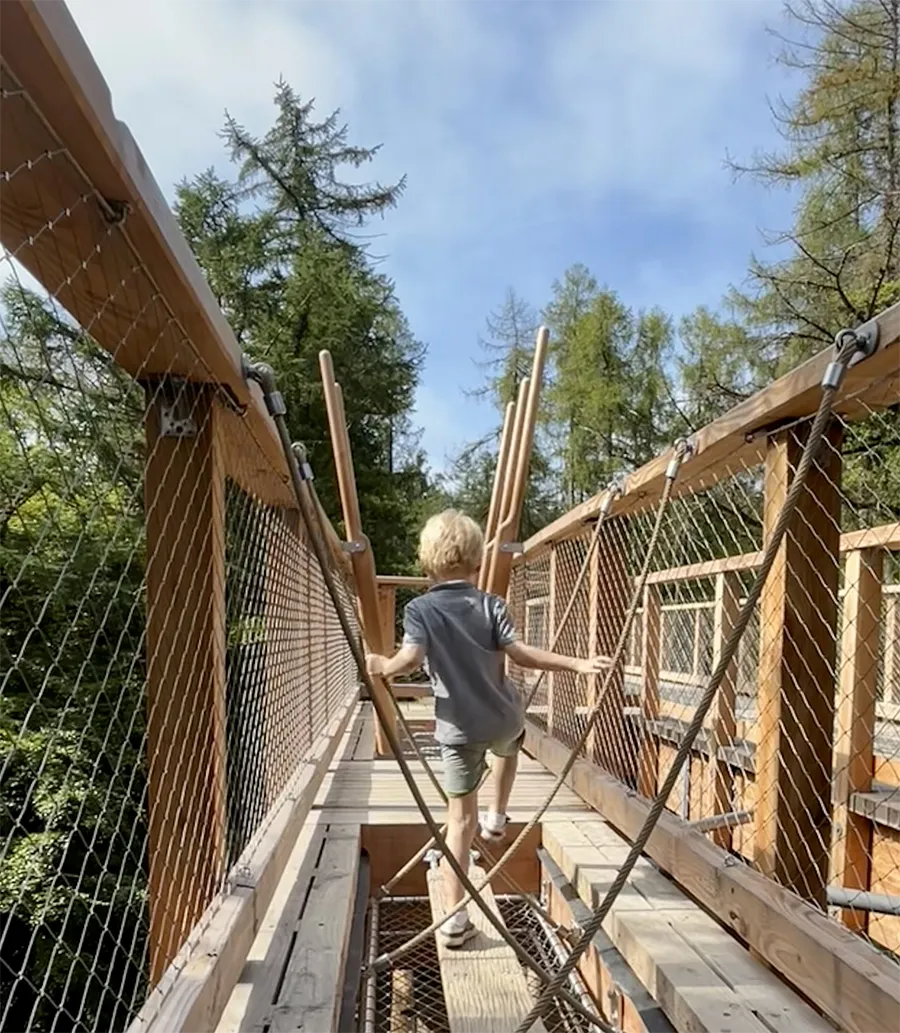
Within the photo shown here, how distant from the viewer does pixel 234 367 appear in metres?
1.42

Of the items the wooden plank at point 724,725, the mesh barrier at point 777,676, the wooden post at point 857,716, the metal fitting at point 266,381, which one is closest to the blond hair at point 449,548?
the mesh barrier at point 777,676

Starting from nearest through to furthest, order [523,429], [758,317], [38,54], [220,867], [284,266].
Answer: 1. [38,54]
2. [220,867]
3. [523,429]
4. [758,317]
5. [284,266]

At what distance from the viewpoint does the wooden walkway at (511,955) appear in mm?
1448

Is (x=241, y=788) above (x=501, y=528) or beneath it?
beneath

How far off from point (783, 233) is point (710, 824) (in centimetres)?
961

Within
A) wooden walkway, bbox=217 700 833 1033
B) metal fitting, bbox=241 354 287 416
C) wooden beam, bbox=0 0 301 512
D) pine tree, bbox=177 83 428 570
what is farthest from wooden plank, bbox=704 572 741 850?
pine tree, bbox=177 83 428 570

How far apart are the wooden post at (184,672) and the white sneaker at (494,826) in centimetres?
99

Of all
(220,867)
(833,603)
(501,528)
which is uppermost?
(501,528)

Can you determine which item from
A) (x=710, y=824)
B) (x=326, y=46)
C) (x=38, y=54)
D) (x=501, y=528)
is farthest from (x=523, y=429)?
(x=326, y=46)

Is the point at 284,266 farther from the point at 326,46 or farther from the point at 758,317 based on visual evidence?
the point at 758,317

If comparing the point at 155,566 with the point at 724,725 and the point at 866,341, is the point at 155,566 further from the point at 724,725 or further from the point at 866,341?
the point at 724,725

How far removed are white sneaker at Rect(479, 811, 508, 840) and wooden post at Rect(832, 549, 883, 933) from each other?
1370 mm

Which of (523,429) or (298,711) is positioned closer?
(523,429)

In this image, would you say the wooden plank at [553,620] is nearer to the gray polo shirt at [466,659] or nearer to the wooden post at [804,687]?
the gray polo shirt at [466,659]
